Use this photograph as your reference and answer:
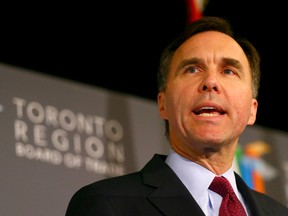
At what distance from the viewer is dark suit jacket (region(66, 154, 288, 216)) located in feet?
4.34

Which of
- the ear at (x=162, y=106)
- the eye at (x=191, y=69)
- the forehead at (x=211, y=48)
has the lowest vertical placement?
the ear at (x=162, y=106)

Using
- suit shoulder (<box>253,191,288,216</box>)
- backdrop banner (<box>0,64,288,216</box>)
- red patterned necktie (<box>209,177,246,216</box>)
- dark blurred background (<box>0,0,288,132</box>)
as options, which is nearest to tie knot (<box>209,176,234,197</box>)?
red patterned necktie (<box>209,177,246,216</box>)

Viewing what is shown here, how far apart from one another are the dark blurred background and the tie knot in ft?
3.99

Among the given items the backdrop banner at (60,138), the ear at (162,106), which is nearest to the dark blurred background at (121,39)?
the backdrop banner at (60,138)

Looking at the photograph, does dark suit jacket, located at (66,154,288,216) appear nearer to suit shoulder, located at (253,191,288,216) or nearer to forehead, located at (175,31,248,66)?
suit shoulder, located at (253,191,288,216)

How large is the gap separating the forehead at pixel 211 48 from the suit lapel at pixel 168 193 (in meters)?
0.28

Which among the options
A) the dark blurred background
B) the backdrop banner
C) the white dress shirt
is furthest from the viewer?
the dark blurred background

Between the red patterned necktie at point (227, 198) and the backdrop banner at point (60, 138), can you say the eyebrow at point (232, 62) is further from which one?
the backdrop banner at point (60, 138)

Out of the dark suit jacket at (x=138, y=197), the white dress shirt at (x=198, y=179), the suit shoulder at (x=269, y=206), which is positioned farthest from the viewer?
the suit shoulder at (x=269, y=206)

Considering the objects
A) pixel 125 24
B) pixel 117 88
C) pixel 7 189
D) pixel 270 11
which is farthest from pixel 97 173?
pixel 270 11

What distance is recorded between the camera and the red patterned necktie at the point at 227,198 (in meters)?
1.42

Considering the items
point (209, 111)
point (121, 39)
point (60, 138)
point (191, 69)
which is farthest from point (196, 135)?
point (121, 39)

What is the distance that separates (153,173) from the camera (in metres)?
1.47

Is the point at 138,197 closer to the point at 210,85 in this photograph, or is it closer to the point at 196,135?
the point at 196,135
